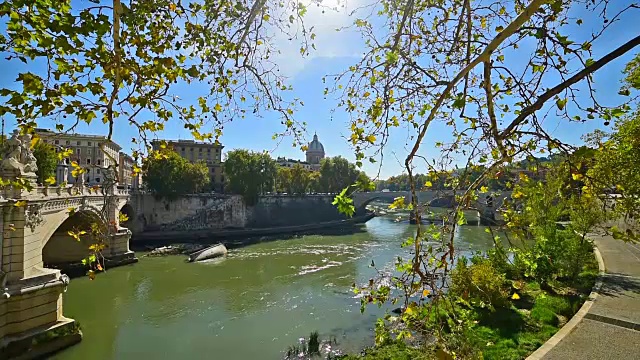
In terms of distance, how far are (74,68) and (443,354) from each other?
2.82 m

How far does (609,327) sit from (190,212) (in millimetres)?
33521

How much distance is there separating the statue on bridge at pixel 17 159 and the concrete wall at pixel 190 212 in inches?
920

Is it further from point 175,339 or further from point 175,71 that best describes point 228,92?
point 175,339

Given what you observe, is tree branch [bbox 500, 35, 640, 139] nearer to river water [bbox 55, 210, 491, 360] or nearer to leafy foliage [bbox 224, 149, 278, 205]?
river water [bbox 55, 210, 491, 360]

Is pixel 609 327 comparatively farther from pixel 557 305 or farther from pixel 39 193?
pixel 39 193

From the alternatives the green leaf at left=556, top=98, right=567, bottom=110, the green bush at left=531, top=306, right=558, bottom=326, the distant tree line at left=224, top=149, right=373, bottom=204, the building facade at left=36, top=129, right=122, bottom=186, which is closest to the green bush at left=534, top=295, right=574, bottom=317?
the green bush at left=531, top=306, right=558, bottom=326

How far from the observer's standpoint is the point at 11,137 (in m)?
10.5

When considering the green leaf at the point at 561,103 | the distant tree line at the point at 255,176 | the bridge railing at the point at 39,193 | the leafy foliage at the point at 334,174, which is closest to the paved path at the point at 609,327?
the green leaf at the point at 561,103

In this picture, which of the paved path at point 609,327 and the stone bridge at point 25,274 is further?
the stone bridge at point 25,274

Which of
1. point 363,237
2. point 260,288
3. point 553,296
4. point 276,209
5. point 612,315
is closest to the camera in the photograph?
point 612,315

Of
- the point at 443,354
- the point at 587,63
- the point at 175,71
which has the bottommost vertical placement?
the point at 443,354

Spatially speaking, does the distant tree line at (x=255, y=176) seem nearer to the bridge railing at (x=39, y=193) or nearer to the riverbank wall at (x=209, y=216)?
the riverbank wall at (x=209, y=216)

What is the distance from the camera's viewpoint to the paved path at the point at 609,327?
18.9ft

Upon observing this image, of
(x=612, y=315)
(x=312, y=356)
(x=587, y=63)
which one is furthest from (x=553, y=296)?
(x=587, y=63)
